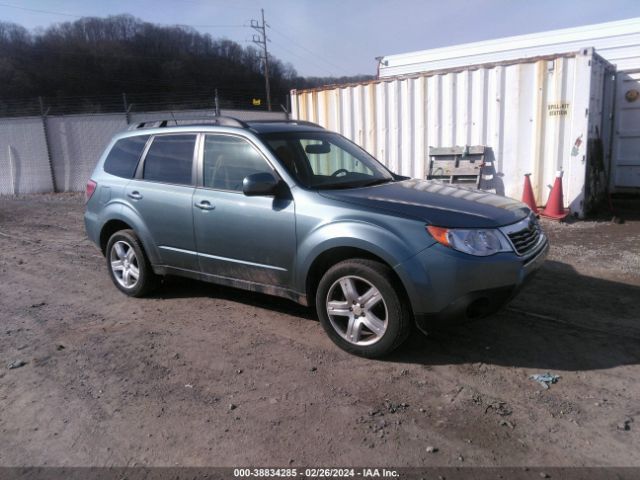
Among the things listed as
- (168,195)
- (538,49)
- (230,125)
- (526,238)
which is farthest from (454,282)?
(538,49)

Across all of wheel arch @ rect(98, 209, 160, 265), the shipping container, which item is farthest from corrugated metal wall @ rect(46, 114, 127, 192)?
wheel arch @ rect(98, 209, 160, 265)

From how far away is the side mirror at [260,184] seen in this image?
407 cm

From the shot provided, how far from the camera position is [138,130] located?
5570 millimetres

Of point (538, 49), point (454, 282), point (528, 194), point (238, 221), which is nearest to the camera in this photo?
point (454, 282)

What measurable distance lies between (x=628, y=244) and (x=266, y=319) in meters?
5.17

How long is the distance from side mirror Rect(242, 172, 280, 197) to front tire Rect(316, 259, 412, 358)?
0.82m

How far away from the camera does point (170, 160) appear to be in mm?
5062

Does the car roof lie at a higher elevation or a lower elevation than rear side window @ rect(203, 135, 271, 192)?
higher

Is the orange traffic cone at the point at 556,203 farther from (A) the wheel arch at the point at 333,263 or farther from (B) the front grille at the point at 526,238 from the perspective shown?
(A) the wheel arch at the point at 333,263

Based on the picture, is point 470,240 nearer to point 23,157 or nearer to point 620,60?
point 620,60

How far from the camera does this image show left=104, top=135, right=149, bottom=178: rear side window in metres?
5.39

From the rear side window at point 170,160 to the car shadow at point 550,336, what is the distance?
2618mm

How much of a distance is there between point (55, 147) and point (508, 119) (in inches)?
481

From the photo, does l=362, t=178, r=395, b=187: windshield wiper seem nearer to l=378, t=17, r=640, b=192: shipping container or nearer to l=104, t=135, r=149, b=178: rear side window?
l=104, t=135, r=149, b=178: rear side window
